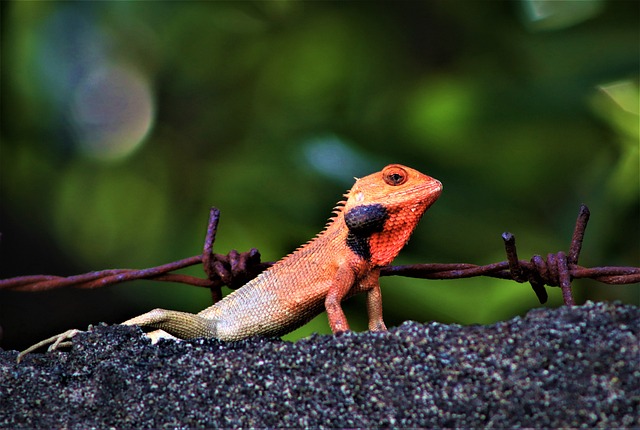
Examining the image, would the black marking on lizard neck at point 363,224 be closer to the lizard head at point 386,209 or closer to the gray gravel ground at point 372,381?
the lizard head at point 386,209

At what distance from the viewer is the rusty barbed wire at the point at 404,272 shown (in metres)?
1.79

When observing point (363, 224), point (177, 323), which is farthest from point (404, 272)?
point (177, 323)

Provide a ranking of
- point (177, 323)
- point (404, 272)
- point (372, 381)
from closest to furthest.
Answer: point (372, 381)
point (177, 323)
point (404, 272)

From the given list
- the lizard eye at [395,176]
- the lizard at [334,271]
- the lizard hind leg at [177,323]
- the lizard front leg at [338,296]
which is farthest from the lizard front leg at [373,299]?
the lizard hind leg at [177,323]

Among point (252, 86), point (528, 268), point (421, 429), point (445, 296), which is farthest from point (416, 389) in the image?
point (252, 86)

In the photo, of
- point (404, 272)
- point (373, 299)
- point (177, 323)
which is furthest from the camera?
Result: point (373, 299)

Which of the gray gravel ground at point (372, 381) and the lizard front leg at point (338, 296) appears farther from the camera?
the lizard front leg at point (338, 296)

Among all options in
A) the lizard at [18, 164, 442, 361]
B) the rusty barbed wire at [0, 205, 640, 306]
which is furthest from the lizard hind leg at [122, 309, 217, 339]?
the rusty barbed wire at [0, 205, 640, 306]

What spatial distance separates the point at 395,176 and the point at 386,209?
0.32 ft

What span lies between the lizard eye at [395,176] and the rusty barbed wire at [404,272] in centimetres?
23

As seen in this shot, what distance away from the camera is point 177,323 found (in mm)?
1923

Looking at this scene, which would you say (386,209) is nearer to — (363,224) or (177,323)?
(363,224)

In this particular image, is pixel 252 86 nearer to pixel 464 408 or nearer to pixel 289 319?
pixel 289 319

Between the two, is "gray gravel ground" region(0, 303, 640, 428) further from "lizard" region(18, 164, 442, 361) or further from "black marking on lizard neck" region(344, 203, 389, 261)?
"black marking on lizard neck" region(344, 203, 389, 261)
